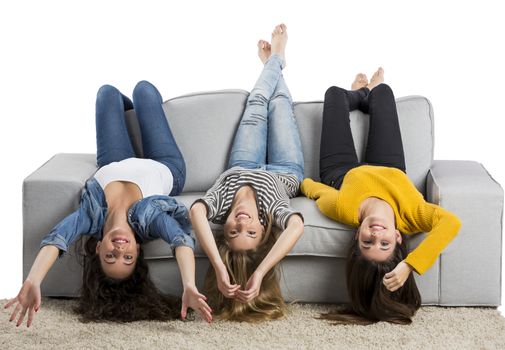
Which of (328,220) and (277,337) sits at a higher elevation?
(328,220)

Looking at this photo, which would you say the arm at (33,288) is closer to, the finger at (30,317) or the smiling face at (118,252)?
the finger at (30,317)

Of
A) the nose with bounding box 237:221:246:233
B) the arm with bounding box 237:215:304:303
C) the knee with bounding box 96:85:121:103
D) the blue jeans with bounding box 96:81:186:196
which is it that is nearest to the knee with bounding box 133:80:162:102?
the blue jeans with bounding box 96:81:186:196

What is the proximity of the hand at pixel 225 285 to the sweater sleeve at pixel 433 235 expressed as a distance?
0.81 metres

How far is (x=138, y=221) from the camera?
526 cm

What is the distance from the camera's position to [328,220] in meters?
5.39

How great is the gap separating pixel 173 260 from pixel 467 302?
144 centimetres

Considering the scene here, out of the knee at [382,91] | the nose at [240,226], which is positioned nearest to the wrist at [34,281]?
the nose at [240,226]

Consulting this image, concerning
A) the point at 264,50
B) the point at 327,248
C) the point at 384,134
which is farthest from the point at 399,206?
the point at 264,50

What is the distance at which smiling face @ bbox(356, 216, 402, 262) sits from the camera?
16.9ft

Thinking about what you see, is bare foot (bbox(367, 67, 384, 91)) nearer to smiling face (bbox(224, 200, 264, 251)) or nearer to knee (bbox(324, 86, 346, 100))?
knee (bbox(324, 86, 346, 100))

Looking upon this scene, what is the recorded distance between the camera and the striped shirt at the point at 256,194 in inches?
208

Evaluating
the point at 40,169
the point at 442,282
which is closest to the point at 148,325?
the point at 40,169

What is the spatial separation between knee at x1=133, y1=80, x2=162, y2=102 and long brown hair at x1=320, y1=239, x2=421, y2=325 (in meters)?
1.52

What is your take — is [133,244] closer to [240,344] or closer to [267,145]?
[240,344]
